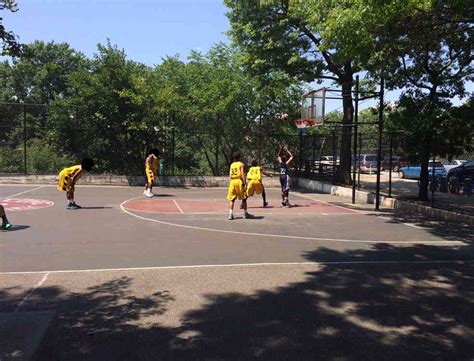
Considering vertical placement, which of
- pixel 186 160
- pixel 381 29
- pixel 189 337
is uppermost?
pixel 381 29

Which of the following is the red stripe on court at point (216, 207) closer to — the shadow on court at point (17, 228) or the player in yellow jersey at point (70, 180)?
the player in yellow jersey at point (70, 180)

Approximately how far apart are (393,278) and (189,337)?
3558 millimetres

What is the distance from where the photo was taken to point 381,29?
1069 centimetres

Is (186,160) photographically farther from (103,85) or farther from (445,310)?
(445,310)

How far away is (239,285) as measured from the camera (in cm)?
657

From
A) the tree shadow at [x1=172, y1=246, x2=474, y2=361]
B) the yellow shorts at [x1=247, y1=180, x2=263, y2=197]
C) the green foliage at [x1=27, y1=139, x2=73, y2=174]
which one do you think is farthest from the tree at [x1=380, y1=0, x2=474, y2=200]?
the green foliage at [x1=27, y1=139, x2=73, y2=174]

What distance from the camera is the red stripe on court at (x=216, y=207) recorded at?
47.9 feet

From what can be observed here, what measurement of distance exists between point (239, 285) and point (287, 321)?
4.81ft

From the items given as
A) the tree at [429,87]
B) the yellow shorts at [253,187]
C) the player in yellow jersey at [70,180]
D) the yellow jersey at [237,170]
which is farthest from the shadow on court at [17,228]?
the tree at [429,87]

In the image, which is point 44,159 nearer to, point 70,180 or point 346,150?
point 70,180

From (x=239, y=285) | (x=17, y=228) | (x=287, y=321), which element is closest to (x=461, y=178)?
(x=239, y=285)

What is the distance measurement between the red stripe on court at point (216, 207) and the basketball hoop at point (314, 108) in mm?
3521

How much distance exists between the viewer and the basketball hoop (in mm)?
18219

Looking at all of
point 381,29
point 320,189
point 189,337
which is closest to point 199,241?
point 189,337
